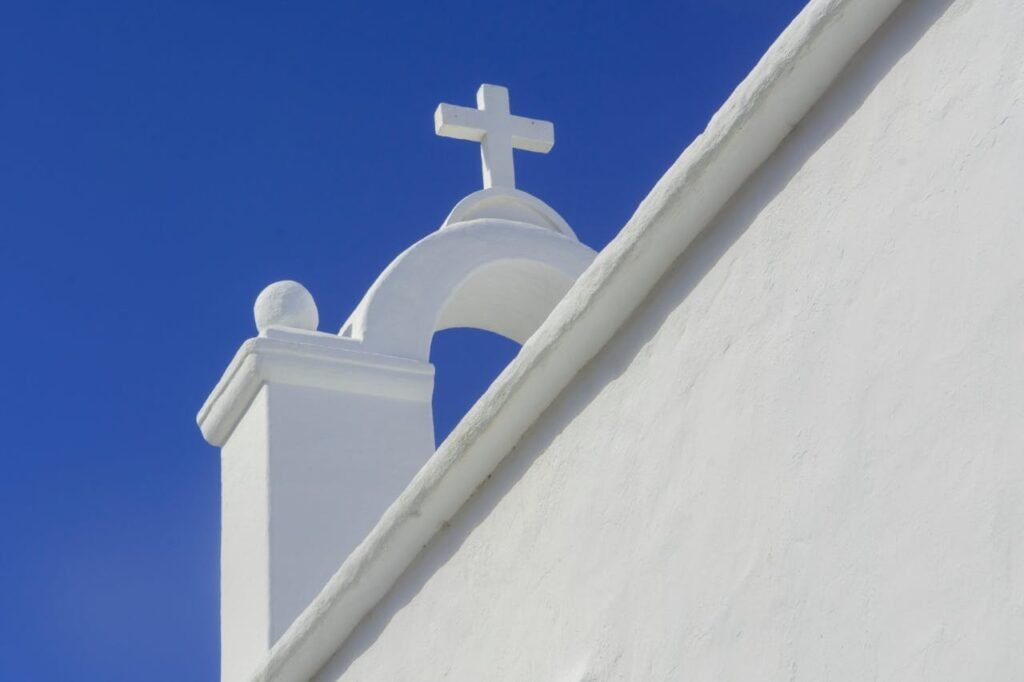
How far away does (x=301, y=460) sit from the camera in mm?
4727

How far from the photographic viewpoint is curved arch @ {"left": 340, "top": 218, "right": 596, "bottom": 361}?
5020 millimetres

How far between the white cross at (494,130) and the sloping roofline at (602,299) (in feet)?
7.55

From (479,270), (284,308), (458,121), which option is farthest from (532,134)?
(284,308)

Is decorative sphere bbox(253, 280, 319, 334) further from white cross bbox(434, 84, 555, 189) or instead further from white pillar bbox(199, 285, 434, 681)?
white cross bbox(434, 84, 555, 189)

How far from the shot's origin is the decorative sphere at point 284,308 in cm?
496

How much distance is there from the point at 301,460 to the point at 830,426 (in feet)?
8.37

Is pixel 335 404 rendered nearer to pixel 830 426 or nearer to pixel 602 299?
pixel 602 299

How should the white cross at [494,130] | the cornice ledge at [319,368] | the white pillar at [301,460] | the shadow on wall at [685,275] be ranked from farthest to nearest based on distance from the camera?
the white cross at [494,130] → the cornice ledge at [319,368] → the white pillar at [301,460] → the shadow on wall at [685,275]

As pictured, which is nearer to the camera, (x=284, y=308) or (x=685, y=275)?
(x=685, y=275)

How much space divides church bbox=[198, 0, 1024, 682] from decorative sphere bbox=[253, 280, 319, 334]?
Result: 1.38m

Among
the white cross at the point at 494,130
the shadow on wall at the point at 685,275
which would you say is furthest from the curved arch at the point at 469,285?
the shadow on wall at the point at 685,275

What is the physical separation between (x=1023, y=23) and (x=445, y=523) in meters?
1.62

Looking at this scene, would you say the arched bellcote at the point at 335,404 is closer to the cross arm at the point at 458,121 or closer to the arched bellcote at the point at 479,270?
the arched bellcote at the point at 479,270

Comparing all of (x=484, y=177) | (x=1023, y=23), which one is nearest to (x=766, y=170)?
(x=1023, y=23)
